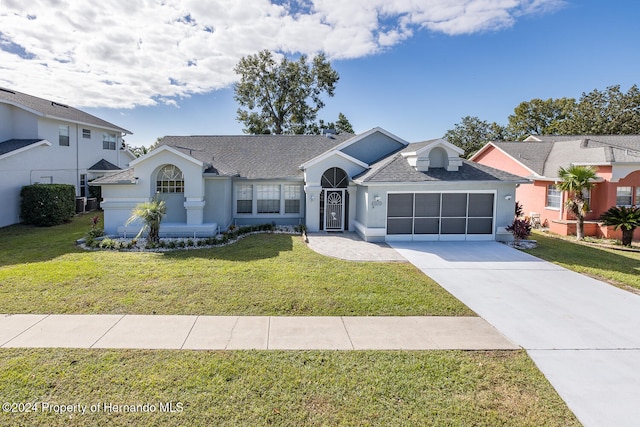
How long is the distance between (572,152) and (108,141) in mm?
35359

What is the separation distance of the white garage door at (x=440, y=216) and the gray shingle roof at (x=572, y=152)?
820 centimetres

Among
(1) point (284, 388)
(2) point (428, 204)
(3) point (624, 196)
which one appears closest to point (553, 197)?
(3) point (624, 196)

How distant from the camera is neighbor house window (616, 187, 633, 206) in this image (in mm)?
20156

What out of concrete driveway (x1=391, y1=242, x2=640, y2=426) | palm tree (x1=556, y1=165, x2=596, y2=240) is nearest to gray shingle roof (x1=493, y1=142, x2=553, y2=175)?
palm tree (x1=556, y1=165, x2=596, y2=240)

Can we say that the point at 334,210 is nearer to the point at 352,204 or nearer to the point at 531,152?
the point at 352,204

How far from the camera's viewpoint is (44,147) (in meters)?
22.5

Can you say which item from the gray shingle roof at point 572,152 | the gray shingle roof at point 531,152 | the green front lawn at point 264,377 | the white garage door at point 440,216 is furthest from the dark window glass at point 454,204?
the gray shingle roof at point 531,152

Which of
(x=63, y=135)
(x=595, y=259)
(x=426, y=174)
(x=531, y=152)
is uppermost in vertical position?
(x=63, y=135)

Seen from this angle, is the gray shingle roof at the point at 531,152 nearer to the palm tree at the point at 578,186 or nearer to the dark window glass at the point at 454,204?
the palm tree at the point at 578,186

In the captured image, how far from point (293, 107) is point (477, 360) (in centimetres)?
3933

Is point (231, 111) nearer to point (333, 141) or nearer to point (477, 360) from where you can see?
point (333, 141)

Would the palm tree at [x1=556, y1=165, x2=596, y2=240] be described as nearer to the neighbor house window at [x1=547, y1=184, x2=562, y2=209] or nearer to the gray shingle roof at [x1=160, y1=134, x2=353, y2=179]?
the neighbor house window at [x1=547, y1=184, x2=562, y2=209]

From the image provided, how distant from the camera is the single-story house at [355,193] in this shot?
16781 millimetres

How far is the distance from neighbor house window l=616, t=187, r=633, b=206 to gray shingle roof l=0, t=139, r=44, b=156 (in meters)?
34.6
